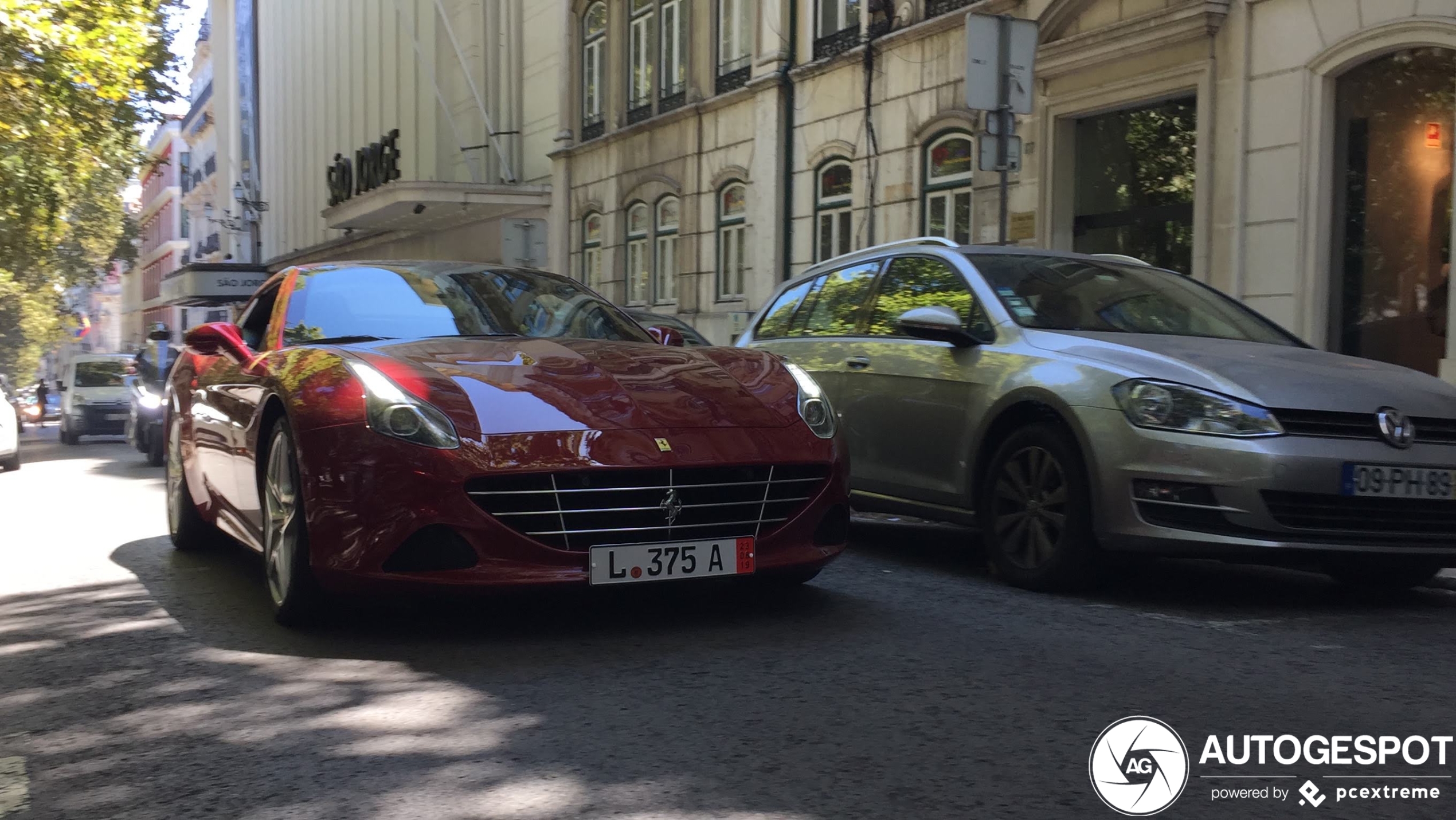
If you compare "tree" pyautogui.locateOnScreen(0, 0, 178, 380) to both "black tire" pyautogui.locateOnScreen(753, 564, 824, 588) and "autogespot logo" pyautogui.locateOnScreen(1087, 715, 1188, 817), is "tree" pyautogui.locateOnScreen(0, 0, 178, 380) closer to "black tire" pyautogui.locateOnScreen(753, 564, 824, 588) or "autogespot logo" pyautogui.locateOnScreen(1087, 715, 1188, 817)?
"black tire" pyautogui.locateOnScreen(753, 564, 824, 588)

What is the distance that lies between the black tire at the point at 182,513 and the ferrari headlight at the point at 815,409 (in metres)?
3.57

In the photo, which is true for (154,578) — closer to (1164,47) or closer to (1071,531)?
(1071,531)

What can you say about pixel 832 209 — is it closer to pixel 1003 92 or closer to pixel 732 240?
pixel 732 240

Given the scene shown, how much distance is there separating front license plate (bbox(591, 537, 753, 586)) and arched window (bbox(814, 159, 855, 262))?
14151 millimetres

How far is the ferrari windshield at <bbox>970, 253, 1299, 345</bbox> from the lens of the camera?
6.91 m

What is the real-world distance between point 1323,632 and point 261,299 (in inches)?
194

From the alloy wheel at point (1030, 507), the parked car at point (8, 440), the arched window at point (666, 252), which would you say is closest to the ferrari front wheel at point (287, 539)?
the alloy wheel at point (1030, 507)

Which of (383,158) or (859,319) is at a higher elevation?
(383,158)

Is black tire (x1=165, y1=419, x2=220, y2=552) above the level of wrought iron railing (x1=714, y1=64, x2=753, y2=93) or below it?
below

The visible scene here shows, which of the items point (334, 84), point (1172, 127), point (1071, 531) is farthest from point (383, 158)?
point (1071, 531)

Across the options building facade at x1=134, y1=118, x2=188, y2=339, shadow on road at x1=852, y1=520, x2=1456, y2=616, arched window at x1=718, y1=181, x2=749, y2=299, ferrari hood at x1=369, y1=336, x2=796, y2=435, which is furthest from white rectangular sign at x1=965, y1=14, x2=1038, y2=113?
building facade at x1=134, y1=118, x2=188, y2=339

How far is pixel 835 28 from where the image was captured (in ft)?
65.0

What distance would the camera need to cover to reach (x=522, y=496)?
498cm

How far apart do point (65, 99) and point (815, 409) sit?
68.4 ft
